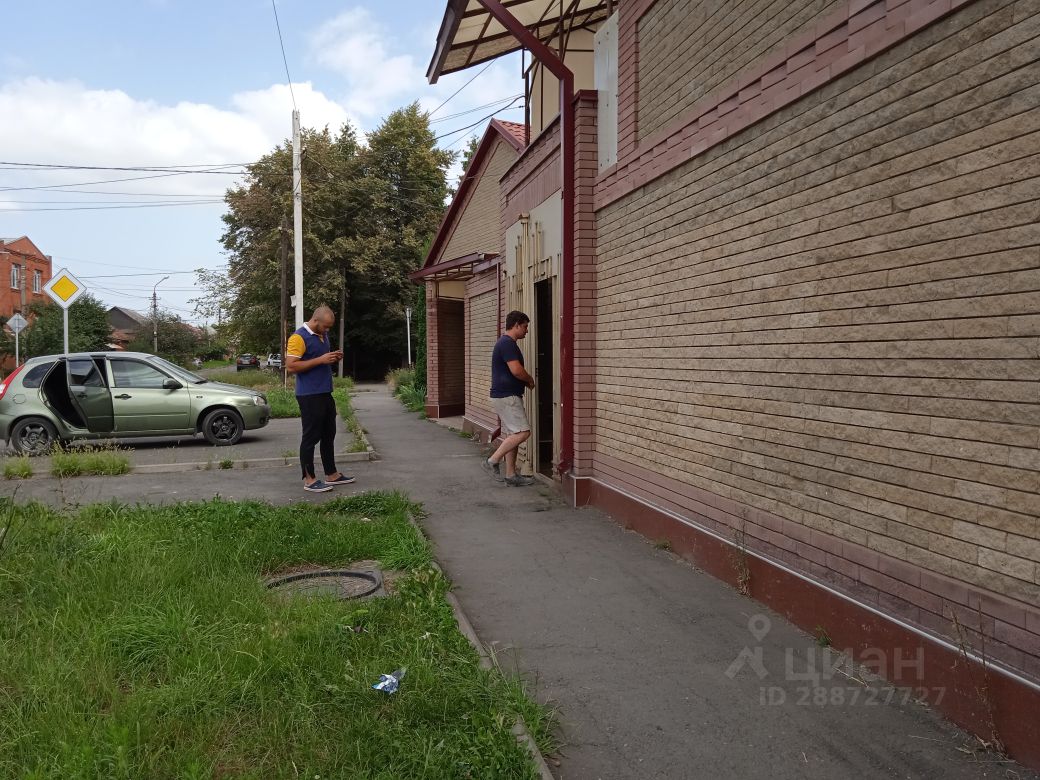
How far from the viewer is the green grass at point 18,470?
28.1 feet

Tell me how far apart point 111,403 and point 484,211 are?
7884 mm

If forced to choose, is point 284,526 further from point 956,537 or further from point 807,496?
point 956,537

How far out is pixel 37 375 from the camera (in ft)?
34.9

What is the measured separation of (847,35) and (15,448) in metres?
11.7

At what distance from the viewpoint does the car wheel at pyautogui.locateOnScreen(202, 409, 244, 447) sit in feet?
38.3

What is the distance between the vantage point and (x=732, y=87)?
4781 mm

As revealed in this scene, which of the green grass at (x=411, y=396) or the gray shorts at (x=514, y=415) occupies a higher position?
the gray shorts at (x=514, y=415)

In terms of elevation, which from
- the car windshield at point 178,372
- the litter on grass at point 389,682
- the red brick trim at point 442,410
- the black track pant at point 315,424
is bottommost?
the red brick trim at point 442,410

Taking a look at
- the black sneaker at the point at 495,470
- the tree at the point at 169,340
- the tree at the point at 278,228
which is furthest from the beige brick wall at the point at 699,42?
the tree at the point at 169,340

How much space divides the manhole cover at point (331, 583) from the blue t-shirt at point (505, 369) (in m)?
3.41

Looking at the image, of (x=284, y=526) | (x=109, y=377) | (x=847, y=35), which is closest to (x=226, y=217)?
(x=109, y=377)

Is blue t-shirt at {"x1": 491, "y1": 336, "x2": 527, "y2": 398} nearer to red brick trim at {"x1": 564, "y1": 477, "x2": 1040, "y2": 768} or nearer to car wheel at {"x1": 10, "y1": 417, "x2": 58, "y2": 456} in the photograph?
red brick trim at {"x1": 564, "y1": 477, "x2": 1040, "y2": 768}

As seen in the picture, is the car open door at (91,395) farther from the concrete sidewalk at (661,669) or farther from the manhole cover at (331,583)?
the manhole cover at (331,583)

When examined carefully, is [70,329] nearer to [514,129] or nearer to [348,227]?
[348,227]
